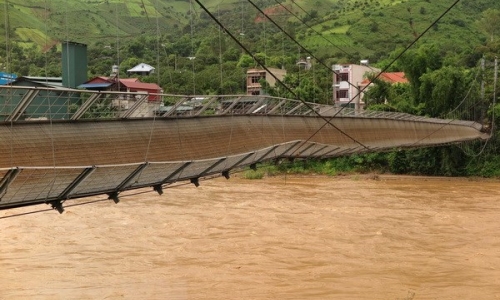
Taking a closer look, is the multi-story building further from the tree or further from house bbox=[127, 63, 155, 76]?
the tree

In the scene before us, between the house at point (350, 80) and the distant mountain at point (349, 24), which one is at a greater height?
the distant mountain at point (349, 24)

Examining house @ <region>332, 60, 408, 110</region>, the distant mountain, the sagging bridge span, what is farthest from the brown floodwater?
the distant mountain

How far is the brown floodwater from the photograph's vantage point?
7.84m

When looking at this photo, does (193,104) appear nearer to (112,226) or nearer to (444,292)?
(444,292)

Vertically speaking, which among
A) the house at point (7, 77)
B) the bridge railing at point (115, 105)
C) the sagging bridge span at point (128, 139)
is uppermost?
the house at point (7, 77)

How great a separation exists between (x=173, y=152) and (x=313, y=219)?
6.18 metres

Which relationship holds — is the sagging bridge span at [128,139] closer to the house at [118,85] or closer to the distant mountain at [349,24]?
the house at [118,85]

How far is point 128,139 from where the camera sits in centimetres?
639

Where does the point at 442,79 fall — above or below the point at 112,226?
above

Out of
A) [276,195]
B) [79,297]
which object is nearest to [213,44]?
[276,195]

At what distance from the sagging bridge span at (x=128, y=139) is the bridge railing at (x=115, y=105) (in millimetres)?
11

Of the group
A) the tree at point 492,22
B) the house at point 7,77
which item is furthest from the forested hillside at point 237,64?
the tree at point 492,22

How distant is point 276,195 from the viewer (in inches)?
Answer: 643

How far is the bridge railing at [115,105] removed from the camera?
4.98 m
